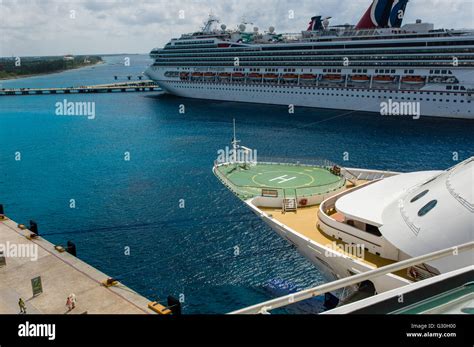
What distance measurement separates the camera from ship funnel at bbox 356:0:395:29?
8475 cm

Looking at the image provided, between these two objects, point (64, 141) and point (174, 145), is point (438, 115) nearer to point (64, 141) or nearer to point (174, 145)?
point (174, 145)

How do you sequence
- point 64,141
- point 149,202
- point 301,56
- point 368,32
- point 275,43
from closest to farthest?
point 149,202 → point 64,141 → point 368,32 → point 301,56 → point 275,43

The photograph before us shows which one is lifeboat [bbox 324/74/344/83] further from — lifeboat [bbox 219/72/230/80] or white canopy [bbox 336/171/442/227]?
white canopy [bbox 336/171/442/227]

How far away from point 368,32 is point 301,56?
14.2m

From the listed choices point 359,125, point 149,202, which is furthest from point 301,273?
point 359,125

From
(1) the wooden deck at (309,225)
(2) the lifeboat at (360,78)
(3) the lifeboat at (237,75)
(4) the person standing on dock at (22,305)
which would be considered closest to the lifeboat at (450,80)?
(2) the lifeboat at (360,78)

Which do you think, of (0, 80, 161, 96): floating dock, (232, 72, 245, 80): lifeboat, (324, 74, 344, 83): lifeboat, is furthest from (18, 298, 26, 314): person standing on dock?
(0, 80, 161, 96): floating dock

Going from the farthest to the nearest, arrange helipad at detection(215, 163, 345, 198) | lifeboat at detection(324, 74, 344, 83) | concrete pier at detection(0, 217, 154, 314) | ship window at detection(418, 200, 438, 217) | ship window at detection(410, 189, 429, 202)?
lifeboat at detection(324, 74, 344, 83)
helipad at detection(215, 163, 345, 198)
concrete pier at detection(0, 217, 154, 314)
ship window at detection(410, 189, 429, 202)
ship window at detection(418, 200, 438, 217)

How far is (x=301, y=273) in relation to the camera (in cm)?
2506

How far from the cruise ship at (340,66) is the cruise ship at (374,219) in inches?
2035

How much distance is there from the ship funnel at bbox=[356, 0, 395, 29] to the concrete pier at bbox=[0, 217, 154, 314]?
79145mm

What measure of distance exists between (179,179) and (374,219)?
28125 mm

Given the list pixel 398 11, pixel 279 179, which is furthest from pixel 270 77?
pixel 279 179

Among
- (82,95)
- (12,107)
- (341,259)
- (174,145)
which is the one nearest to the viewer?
(341,259)
